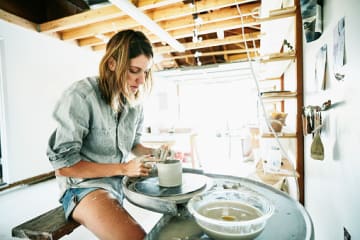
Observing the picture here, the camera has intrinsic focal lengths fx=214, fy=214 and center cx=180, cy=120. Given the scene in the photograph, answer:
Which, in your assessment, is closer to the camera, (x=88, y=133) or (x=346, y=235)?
(x=346, y=235)

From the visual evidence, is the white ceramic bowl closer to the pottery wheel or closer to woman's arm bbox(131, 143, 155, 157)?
the pottery wheel

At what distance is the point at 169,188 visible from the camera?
86 cm

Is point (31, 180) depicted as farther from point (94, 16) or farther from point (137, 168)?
point (137, 168)

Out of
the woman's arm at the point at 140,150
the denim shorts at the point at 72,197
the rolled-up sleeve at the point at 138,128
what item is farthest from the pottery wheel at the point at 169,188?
the rolled-up sleeve at the point at 138,128

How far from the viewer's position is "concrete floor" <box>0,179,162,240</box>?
78.5 inches

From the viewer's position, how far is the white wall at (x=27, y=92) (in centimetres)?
263

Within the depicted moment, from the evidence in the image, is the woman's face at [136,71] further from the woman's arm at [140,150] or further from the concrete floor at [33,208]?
the concrete floor at [33,208]

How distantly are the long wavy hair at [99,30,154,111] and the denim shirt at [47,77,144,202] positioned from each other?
4 cm

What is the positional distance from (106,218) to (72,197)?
0.24 meters

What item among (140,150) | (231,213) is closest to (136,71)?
(140,150)

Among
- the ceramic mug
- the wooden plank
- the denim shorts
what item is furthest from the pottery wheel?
the wooden plank

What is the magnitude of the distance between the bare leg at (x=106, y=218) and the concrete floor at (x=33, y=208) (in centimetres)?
125

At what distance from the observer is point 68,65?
352 cm

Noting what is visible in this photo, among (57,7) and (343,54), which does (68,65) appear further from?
(343,54)
